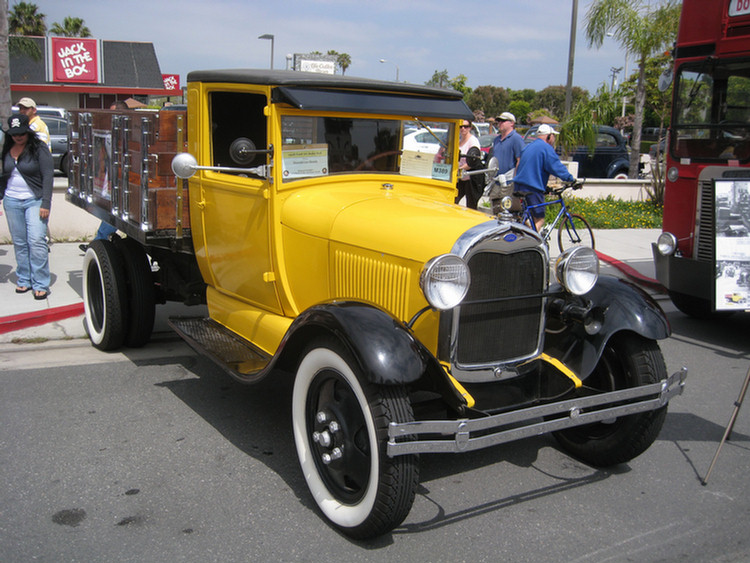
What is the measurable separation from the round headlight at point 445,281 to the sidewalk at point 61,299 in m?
3.72

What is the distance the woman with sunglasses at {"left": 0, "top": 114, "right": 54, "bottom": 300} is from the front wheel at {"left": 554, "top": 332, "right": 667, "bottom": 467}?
492 cm

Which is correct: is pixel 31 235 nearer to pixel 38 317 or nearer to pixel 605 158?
pixel 38 317

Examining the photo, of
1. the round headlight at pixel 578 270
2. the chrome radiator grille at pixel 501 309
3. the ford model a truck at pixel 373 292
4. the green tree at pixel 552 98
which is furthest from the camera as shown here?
the green tree at pixel 552 98

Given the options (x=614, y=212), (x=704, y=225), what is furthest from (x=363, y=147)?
(x=614, y=212)

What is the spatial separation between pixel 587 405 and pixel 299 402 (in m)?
1.30

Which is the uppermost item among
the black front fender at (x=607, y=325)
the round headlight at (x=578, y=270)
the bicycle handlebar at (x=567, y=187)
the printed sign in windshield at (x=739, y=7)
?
the printed sign in windshield at (x=739, y=7)

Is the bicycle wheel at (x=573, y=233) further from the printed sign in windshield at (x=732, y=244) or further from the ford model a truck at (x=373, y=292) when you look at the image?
the ford model a truck at (x=373, y=292)

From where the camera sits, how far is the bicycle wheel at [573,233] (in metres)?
8.75

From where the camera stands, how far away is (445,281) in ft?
9.30

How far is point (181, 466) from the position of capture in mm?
3467

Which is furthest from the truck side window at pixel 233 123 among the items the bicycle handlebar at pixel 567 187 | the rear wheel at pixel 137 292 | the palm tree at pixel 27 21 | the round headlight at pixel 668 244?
the palm tree at pixel 27 21

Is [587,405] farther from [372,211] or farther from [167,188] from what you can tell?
[167,188]

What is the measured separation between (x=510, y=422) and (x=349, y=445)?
2.33 feet

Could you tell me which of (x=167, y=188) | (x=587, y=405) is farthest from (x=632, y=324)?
(x=167, y=188)
